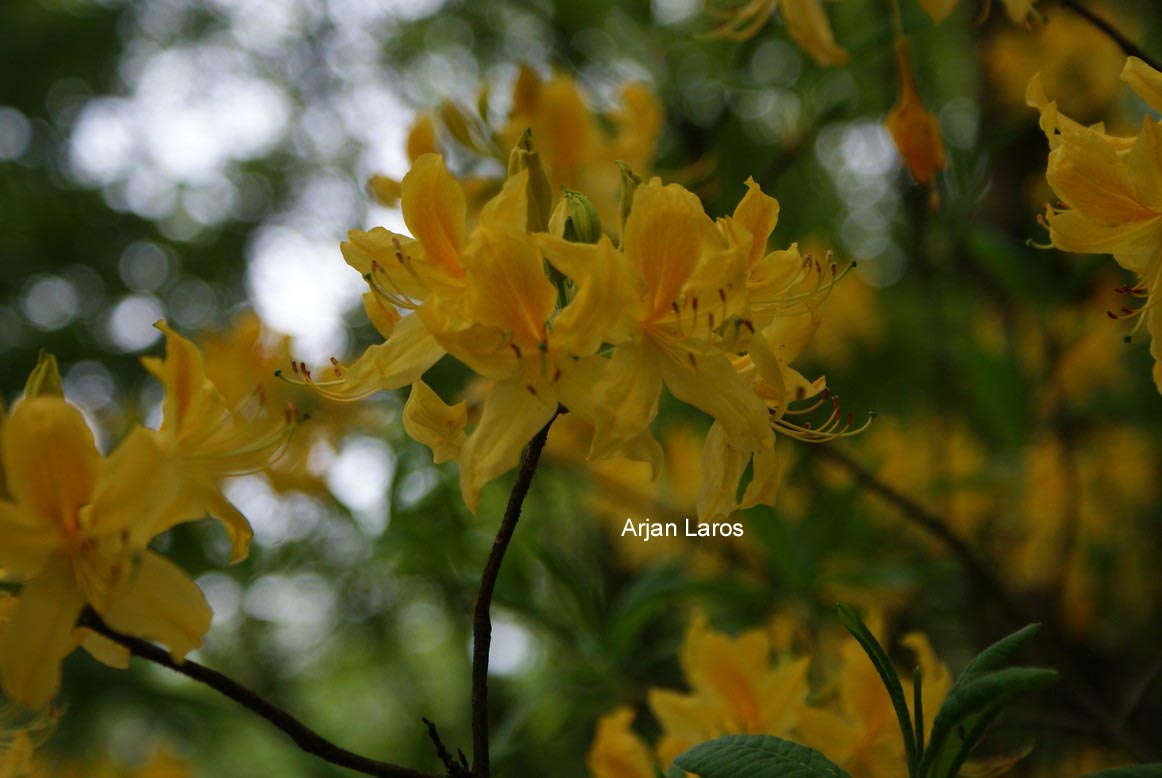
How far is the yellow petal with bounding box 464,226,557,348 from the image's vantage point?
93 cm

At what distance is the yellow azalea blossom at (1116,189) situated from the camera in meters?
0.97

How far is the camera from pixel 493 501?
3020 mm

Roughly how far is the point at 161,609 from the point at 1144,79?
40.6 inches

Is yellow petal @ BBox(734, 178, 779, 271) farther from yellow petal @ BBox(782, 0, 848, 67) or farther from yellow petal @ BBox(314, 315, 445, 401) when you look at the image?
yellow petal @ BBox(782, 0, 848, 67)

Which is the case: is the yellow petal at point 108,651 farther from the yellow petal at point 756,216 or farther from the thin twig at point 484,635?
the yellow petal at point 756,216

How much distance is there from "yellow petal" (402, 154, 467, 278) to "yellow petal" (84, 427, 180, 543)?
33 centimetres

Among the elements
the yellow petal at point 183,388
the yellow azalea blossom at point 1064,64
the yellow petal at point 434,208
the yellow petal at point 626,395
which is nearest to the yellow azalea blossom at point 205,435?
the yellow petal at point 183,388

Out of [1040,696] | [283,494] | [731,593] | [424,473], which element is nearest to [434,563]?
[424,473]

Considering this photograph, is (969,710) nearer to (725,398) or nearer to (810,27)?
(725,398)

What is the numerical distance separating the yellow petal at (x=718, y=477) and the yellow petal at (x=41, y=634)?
1.98 ft

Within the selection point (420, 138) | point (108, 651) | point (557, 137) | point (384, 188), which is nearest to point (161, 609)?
point (108, 651)

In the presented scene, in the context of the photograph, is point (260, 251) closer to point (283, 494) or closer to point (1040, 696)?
point (283, 494)

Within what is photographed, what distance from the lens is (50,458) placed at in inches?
31.8

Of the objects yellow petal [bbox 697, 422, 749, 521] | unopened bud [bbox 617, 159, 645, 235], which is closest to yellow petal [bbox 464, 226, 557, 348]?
unopened bud [bbox 617, 159, 645, 235]
